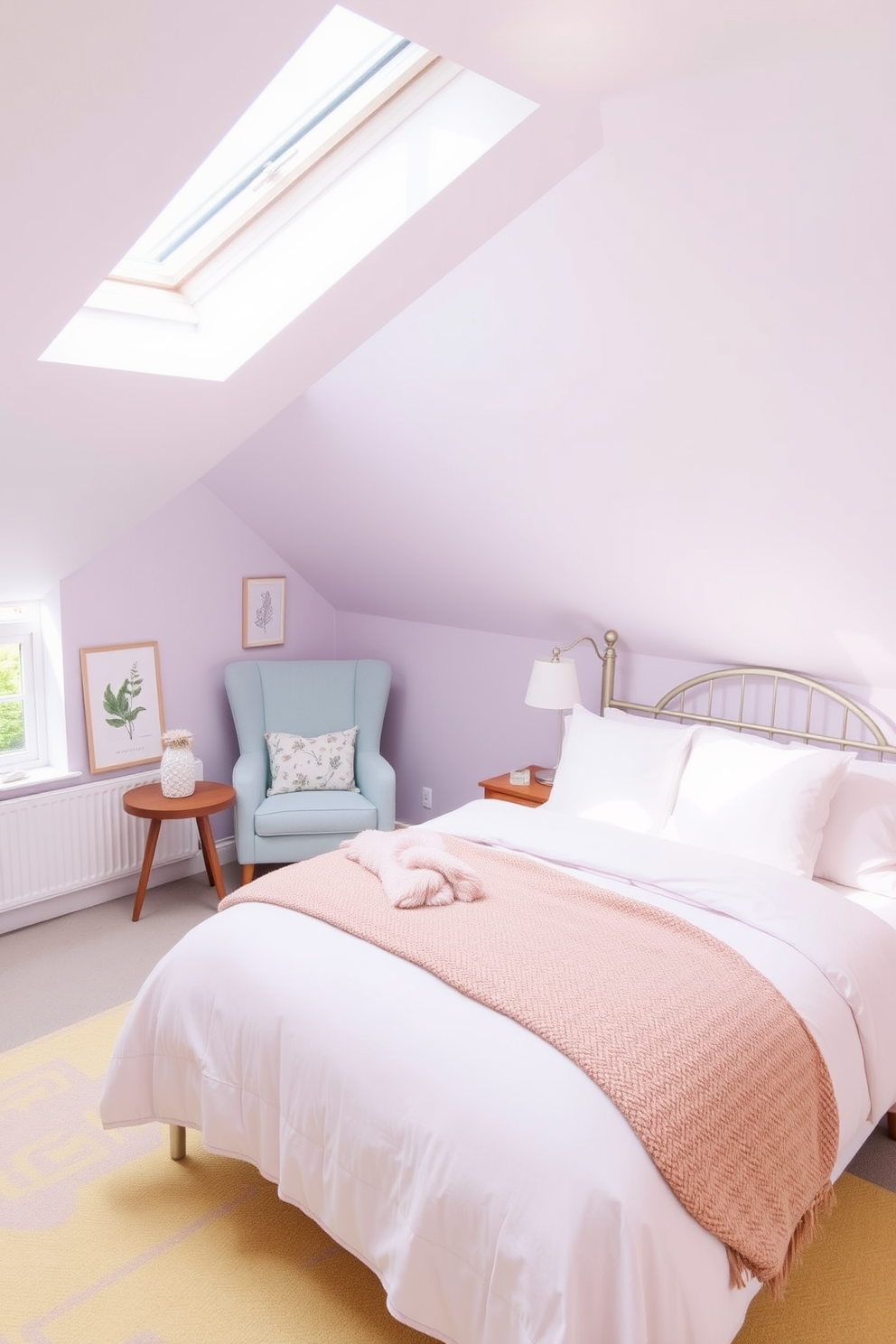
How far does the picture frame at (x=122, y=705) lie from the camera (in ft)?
13.7

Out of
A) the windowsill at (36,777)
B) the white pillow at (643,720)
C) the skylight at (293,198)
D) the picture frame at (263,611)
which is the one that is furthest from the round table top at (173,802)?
the skylight at (293,198)

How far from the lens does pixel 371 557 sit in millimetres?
4543

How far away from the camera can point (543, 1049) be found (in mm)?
1999

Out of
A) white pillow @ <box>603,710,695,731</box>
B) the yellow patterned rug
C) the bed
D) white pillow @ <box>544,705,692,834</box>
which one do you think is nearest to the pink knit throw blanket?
the bed

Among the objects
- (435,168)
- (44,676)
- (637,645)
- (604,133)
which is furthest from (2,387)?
(637,645)

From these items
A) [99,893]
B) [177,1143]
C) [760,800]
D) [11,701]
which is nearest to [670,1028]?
[760,800]

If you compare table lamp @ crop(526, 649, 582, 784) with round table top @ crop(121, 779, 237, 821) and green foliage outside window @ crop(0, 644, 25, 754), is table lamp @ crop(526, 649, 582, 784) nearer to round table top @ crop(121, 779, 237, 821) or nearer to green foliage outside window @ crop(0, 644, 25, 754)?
round table top @ crop(121, 779, 237, 821)

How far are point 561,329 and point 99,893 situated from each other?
10.1ft

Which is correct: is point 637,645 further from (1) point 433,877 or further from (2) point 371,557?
(1) point 433,877

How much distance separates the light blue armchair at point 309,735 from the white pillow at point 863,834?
184cm

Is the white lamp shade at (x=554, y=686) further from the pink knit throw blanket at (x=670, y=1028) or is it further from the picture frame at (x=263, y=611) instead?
the picture frame at (x=263, y=611)

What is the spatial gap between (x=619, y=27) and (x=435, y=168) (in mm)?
643

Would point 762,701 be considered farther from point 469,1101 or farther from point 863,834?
point 469,1101

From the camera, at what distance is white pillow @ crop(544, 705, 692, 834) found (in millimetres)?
3361
